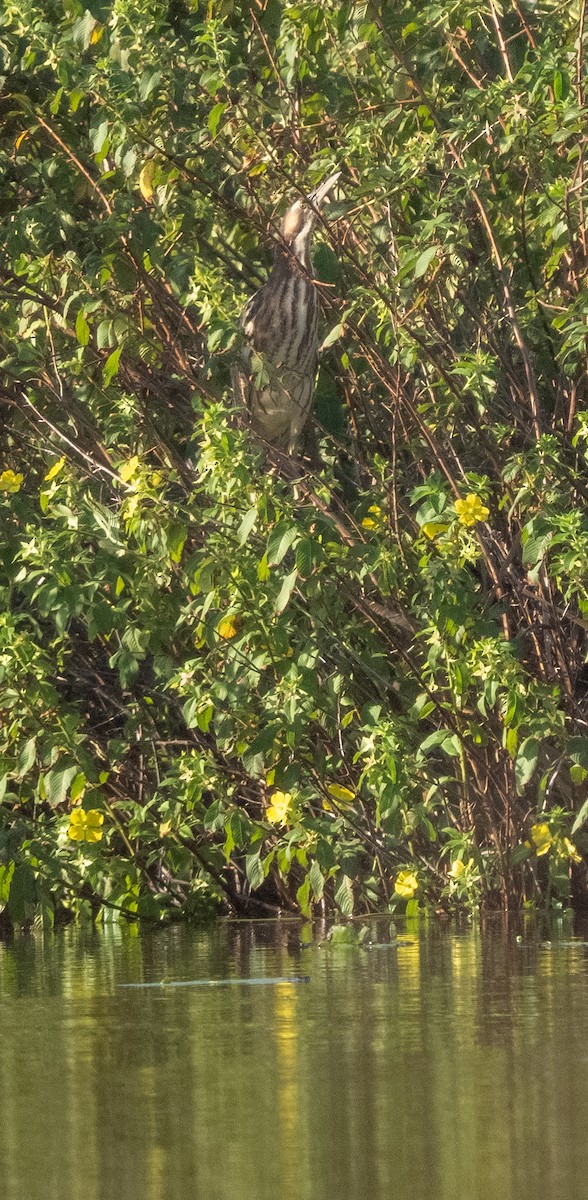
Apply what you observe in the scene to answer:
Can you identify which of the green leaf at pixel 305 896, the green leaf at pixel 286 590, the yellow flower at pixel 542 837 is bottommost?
the green leaf at pixel 305 896

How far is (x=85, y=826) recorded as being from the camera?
5645mm

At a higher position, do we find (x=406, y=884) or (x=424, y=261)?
(x=424, y=261)

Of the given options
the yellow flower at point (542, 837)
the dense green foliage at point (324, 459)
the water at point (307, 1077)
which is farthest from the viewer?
the yellow flower at point (542, 837)

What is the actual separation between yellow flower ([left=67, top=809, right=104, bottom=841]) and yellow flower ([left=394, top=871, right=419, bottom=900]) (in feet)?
3.10

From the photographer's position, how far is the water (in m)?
2.21

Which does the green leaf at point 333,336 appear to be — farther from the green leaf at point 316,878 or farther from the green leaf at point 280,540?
Result: the green leaf at point 316,878

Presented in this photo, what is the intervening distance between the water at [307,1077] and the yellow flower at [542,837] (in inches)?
19.4

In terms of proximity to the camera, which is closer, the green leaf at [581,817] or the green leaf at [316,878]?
the green leaf at [581,817]

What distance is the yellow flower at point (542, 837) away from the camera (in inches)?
200

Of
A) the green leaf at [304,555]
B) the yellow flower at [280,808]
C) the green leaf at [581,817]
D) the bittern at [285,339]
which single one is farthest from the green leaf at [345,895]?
the bittern at [285,339]

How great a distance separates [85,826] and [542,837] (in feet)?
4.61

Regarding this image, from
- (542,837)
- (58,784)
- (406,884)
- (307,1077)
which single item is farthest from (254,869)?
(307,1077)

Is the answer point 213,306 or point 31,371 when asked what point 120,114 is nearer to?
point 213,306

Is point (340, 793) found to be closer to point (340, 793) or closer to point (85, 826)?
point (340, 793)
